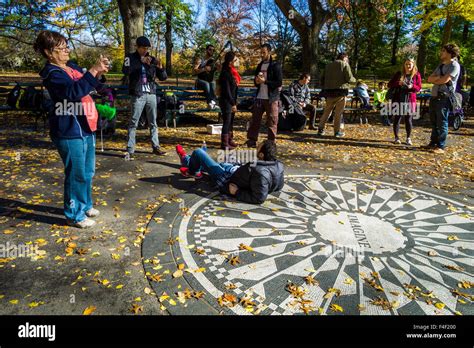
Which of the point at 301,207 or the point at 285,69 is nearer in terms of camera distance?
the point at 301,207

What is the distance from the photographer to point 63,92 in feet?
11.7

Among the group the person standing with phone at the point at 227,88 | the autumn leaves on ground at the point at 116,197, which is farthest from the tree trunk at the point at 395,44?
the person standing with phone at the point at 227,88

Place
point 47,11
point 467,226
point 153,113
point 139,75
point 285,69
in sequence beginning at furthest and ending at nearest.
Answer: point 285,69, point 47,11, point 153,113, point 139,75, point 467,226

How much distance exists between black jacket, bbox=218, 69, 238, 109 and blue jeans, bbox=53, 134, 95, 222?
411cm

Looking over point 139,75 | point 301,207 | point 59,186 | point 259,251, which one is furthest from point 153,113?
point 259,251

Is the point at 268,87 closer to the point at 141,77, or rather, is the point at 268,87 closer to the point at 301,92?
the point at 141,77

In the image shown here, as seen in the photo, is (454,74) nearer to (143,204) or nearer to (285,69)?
→ (143,204)

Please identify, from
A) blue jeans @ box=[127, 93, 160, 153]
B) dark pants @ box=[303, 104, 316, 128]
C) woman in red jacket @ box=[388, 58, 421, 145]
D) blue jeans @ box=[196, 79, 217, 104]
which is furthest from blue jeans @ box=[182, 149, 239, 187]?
dark pants @ box=[303, 104, 316, 128]

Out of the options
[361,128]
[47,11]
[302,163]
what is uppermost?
[47,11]

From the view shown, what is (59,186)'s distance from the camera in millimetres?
5637

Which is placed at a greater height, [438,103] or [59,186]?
[438,103]

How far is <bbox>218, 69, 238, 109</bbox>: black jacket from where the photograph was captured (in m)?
7.64

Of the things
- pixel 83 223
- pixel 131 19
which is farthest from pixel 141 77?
pixel 131 19
